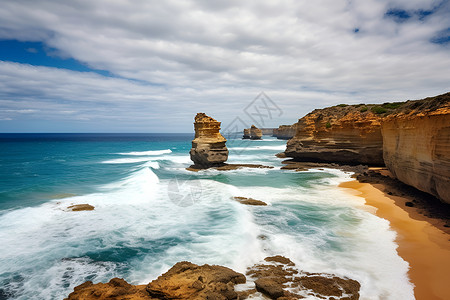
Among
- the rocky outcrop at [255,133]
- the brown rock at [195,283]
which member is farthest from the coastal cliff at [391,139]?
the rocky outcrop at [255,133]

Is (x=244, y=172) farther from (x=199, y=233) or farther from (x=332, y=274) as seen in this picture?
(x=332, y=274)

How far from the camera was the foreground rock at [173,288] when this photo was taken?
5.90 m

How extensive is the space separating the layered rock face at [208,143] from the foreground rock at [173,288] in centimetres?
2112

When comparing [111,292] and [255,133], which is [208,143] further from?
[255,133]

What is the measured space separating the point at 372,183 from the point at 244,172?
11982mm

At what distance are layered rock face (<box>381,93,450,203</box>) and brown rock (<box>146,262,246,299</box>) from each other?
400 inches

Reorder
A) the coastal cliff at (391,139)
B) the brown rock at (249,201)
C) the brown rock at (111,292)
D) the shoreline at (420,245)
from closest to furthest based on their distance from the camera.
A: the brown rock at (111,292), the shoreline at (420,245), the coastal cliff at (391,139), the brown rock at (249,201)

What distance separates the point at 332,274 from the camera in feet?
23.9

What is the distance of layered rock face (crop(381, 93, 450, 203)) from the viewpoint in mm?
10875

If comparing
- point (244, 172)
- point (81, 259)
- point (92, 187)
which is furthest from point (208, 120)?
point (81, 259)

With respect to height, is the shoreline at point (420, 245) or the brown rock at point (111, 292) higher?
the brown rock at point (111, 292)

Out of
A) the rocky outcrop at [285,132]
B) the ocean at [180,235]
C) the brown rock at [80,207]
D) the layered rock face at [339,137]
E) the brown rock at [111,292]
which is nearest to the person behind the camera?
the brown rock at [111,292]

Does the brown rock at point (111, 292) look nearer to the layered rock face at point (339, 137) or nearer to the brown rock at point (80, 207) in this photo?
the brown rock at point (80, 207)

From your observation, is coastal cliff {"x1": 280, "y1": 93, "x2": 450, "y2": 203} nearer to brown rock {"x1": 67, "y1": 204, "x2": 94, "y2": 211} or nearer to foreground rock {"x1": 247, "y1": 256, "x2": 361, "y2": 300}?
foreground rock {"x1": 247, "y1": 256, "x2": 361, "y2": 300}
